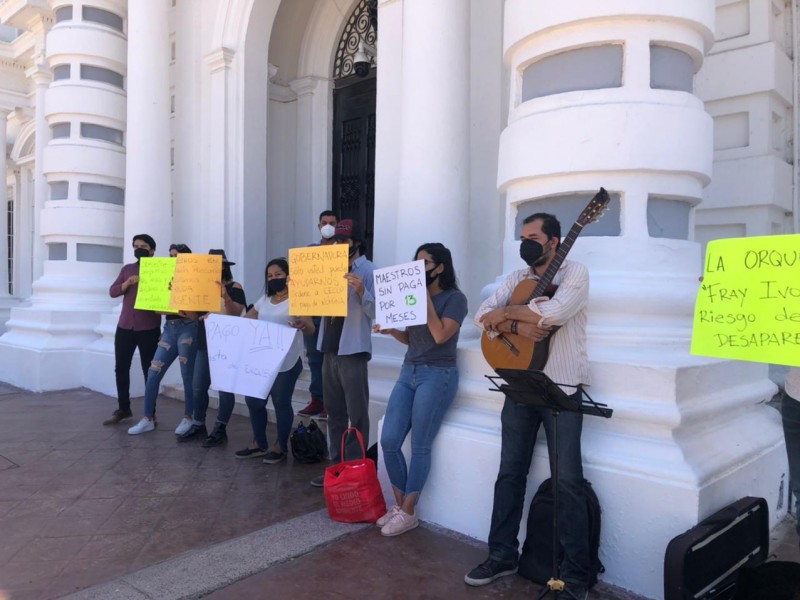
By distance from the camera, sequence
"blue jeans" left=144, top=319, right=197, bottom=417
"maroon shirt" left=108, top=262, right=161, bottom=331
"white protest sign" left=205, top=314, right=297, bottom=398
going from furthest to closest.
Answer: "maroon shirt" left=108, top=262, right=161, bottom=331 < "blue jeans" left=144, top=319, right=197, bottom=417 < "white protest sign" left=205, top=314, right=297, bottom=398

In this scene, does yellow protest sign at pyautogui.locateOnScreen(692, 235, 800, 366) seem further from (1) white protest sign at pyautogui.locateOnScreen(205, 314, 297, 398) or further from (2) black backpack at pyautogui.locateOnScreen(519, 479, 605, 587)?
(1) white protest sign at pyautogui.locateOnScreen(205, 314, 297, 398)

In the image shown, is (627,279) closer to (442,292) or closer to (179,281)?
(442,292)

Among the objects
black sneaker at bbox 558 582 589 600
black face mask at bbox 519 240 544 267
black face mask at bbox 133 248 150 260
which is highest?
black face mask at bbox 133 248 150 260

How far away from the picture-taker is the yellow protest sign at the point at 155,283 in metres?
5.78

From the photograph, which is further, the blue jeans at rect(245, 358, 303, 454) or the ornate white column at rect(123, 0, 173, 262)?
the ornate white column at rect(123, 0, 173, 262)

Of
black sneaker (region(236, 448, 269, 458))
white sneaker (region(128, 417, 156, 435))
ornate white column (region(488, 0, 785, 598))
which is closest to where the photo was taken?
ornate white column (region(488, 0, 785, 598))

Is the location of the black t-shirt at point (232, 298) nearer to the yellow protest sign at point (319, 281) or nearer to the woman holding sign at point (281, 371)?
the woman holding sign at point (281, 371)

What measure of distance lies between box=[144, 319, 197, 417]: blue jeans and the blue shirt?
6.98ft

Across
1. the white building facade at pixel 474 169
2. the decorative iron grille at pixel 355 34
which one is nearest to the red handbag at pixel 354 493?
the white building facade at pixel 474 169

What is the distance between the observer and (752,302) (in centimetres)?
246

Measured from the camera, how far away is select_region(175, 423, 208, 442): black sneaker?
5.76m

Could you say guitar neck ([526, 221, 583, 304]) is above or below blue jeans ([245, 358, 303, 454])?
above

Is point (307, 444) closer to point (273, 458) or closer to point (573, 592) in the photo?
point (273, 458)

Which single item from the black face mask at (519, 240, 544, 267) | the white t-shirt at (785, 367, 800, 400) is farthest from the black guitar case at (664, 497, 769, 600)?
the black face mask at (519, 240, 544, 267)
